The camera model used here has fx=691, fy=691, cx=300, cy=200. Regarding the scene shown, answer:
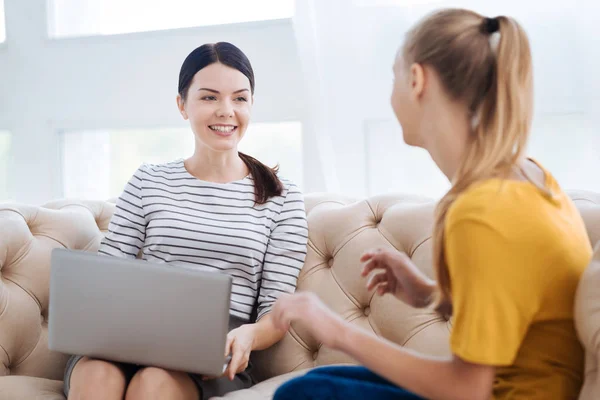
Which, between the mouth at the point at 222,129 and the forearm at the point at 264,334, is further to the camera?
the mouth at the point at 222,129

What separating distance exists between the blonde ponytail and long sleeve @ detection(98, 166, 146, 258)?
0.99 metres

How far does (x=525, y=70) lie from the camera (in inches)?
39.8

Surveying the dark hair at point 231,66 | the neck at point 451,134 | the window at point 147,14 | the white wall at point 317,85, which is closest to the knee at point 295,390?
the neck at point 451,134

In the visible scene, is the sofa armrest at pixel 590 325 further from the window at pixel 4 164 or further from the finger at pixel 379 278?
the window at pixel 4 164

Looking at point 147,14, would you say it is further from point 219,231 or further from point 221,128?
point 219,231

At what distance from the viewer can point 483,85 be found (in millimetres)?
1015

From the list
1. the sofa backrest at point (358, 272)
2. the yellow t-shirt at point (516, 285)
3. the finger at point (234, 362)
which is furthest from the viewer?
the sofa backrest at point (358, 272)

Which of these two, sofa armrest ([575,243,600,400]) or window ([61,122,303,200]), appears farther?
window ([61,122,303,200])

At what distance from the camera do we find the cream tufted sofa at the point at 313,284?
1628 mm

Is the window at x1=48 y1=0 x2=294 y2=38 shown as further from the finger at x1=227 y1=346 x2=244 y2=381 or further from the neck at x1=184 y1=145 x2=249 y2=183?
the finger at x1=227 y1=346 x2=244 y2=381

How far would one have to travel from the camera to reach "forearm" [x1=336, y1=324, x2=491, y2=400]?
0.92m

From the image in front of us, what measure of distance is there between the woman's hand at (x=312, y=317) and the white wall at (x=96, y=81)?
56.2 inches

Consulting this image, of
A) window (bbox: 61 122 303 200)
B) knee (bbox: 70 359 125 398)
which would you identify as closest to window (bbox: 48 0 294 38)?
window (bbox: 61 122 303 200)

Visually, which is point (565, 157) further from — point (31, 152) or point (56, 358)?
point (31, 152)
